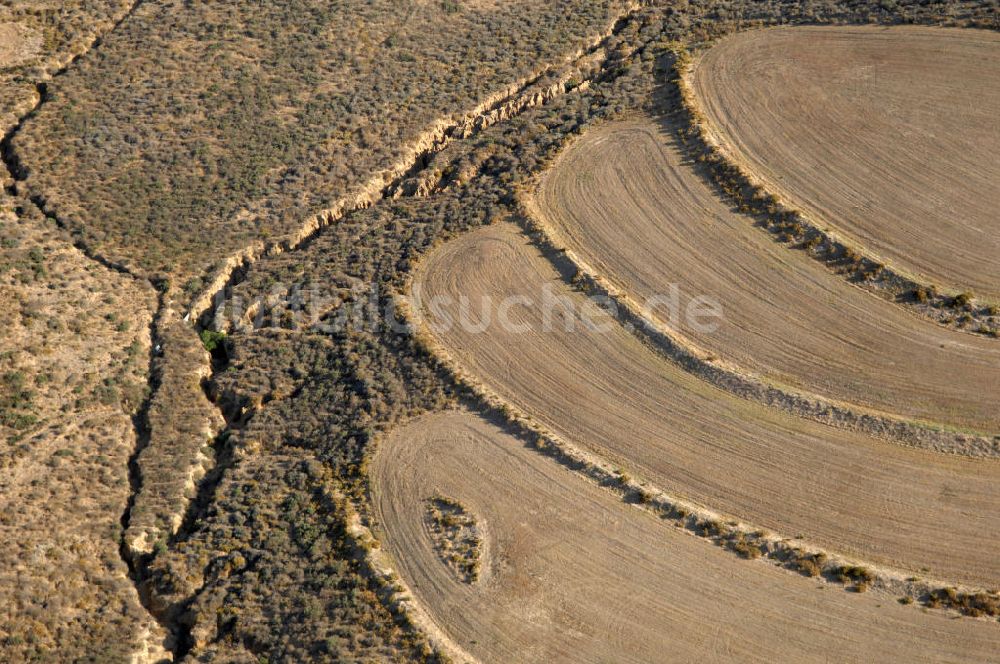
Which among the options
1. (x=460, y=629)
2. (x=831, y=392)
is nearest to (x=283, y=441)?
(x=460, y=629)

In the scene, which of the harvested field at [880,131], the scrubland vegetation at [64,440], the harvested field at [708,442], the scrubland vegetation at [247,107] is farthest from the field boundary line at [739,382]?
the scrubland vegetation at [64,440]

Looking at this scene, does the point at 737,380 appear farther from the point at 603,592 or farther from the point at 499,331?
the point at 603,592

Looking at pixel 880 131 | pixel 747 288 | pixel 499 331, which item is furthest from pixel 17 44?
pixel 880 131

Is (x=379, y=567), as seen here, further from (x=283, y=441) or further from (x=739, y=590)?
(x=739, y=590)

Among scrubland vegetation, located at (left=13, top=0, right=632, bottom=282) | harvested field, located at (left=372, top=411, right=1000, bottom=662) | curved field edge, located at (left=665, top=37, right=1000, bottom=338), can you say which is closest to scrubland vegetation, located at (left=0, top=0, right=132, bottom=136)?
scrubland vegetation, located at (left=13, top=0, right=632, bottom=282)

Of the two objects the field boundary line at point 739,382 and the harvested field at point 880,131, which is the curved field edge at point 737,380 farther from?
the harvested field at point 880,131

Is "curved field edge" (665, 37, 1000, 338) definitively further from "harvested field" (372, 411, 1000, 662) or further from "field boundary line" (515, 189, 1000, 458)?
"harvested field" (372, 411, 1000, 662)
